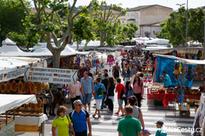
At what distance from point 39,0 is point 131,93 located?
8.36 meters

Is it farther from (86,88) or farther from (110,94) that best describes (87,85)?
(110,94)

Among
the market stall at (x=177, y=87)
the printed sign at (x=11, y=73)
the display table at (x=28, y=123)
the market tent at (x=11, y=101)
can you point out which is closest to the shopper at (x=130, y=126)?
the market tent at (x=11, y=101)

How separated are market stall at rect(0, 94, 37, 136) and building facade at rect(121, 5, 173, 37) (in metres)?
147

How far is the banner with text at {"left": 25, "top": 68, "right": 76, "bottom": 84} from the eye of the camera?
48.7 feet

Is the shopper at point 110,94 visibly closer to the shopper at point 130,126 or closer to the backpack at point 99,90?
the backpack at point 99,90

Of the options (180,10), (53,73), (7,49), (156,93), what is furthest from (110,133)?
(180,10)

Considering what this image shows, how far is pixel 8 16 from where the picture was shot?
6806 cm

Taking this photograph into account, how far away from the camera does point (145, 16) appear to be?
555 feet

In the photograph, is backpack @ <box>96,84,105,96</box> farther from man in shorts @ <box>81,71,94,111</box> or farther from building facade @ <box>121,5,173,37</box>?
building facade @ <box>121,5,173,37</box>

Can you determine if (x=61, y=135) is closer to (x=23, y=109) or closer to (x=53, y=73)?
(x=23, y=109)

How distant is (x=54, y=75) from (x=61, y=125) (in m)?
4.39

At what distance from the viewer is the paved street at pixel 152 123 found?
15.4 meters

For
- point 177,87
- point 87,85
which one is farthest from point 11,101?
point 177,87

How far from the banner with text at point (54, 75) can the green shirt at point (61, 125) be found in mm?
4183
